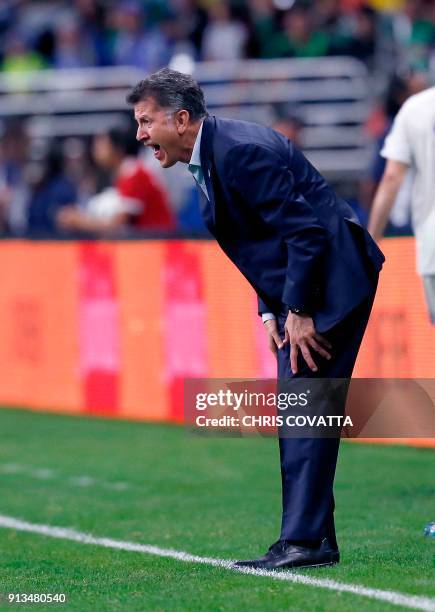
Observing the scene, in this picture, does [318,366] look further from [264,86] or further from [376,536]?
[264,86]

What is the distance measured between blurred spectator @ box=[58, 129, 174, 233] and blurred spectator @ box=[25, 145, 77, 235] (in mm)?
1137

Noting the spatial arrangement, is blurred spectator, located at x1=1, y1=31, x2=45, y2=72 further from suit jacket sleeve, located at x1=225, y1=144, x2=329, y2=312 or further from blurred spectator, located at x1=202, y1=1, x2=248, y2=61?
suit jacket sleeve, located at x1=225, y1=144, x2=329, y2=312

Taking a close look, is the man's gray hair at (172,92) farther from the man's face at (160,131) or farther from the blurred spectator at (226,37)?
the blurred spectator at (226,37)

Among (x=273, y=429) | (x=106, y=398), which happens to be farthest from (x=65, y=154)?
(x=273, y=429)

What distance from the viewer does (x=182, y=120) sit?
549 cm

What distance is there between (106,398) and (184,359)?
3.54 ft

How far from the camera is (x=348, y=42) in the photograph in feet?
51.3

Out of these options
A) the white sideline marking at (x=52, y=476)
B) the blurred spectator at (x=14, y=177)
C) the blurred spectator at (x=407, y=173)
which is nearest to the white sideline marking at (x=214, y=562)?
the white sideline marking at (x=52, y=476)

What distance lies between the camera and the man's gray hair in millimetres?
5473

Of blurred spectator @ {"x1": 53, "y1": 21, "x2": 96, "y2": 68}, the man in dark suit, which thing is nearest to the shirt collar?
the man in dark suit

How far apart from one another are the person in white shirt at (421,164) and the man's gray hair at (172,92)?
6.20 ft

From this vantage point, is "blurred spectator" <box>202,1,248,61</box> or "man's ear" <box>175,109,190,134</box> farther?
"blurred spectator" <box>202,1,248,61</box>

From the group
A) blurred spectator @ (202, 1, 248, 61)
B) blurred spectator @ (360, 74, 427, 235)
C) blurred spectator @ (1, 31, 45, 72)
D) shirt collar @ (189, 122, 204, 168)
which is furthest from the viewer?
blurred spectator @ (1, 31, 45, 72)

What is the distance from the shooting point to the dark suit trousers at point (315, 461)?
218 inches
